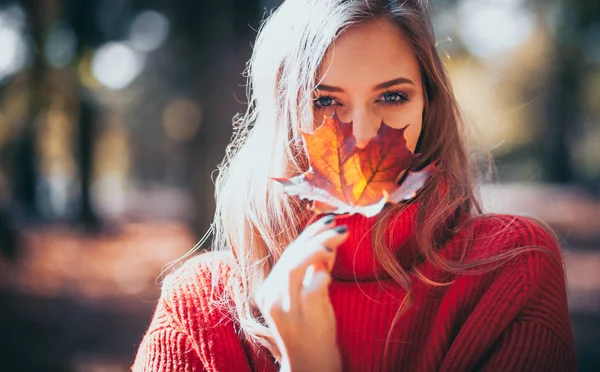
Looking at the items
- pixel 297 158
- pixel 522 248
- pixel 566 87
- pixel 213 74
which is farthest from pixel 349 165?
pixel 566 87

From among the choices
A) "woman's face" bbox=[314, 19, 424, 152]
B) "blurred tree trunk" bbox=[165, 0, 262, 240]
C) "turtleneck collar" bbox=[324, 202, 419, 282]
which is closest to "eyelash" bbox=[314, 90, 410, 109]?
"woman's face" bbox=[314, 19, 424, 152]

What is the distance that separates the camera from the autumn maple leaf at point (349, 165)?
1339 millimetres

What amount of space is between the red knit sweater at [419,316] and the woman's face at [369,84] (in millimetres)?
291

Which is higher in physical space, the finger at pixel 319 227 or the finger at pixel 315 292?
the finger at pixel 319 227

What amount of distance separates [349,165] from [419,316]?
1.97 ft

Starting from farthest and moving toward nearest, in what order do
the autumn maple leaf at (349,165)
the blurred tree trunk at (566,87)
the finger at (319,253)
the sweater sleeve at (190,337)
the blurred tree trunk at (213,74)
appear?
the blurred tree trunk at (566,87) → the blurred tree trunk at (213,74) → the sweater sleeve at (190,337) → the autumn maple leaf at (349,165) → the finger at (319,253)

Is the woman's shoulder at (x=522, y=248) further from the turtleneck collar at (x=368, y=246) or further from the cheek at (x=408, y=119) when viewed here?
the cheek at (x=408, y=119)

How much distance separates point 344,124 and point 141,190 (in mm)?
36455

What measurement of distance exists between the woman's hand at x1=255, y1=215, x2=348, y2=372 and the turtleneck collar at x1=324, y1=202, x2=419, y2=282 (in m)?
0.40

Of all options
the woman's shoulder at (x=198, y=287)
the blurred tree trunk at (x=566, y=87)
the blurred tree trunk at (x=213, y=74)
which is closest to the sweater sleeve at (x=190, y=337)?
the woman's shoulder at (x=198, y=287)

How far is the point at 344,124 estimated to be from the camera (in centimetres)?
135

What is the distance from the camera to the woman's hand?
3.98ft

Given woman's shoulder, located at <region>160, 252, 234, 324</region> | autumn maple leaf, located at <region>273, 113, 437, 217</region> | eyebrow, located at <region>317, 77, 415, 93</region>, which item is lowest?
woman's shoulder, located at <region>160, 252, 234, 324</region>

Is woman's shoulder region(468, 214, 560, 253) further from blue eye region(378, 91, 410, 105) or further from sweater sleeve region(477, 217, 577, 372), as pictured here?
blue eye region(378, 91, 410, 105)
